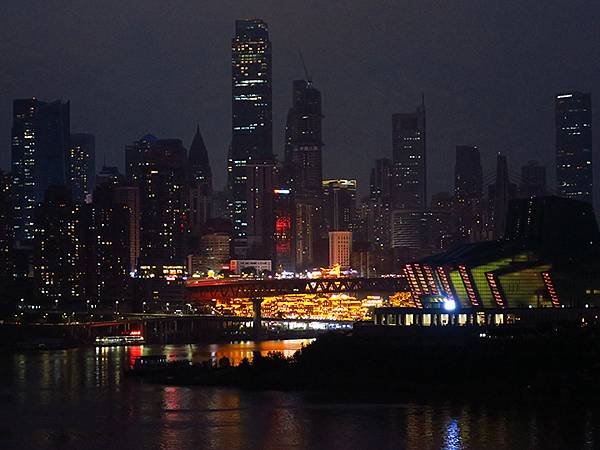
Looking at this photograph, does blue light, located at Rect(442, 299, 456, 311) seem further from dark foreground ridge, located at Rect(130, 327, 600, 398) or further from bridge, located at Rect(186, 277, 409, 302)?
bridge, located at Rect(186, 277, 409, 302)

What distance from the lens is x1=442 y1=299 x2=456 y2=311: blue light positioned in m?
101

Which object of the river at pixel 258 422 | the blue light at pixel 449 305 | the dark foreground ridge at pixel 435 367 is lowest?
the river at pixel 258 422

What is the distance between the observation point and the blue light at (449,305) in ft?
331

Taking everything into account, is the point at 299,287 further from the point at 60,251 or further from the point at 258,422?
the point at 258,422

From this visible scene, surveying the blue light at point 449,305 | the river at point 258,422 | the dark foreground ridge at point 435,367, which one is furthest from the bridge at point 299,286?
the river at point 258,422

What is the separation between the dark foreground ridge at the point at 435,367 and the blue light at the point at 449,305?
1450 cm

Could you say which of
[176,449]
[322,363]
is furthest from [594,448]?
[322,363]

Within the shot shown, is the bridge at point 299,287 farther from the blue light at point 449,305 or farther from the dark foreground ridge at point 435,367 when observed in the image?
the dark foreground ridge at point 435,367

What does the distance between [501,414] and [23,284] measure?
121151mm

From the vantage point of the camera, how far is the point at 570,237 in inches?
4459

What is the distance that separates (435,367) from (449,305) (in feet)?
100

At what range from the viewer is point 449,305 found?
106375mm

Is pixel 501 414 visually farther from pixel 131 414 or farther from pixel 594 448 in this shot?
pixel 131 414

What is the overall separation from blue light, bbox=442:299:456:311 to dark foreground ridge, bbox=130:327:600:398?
571 inches
